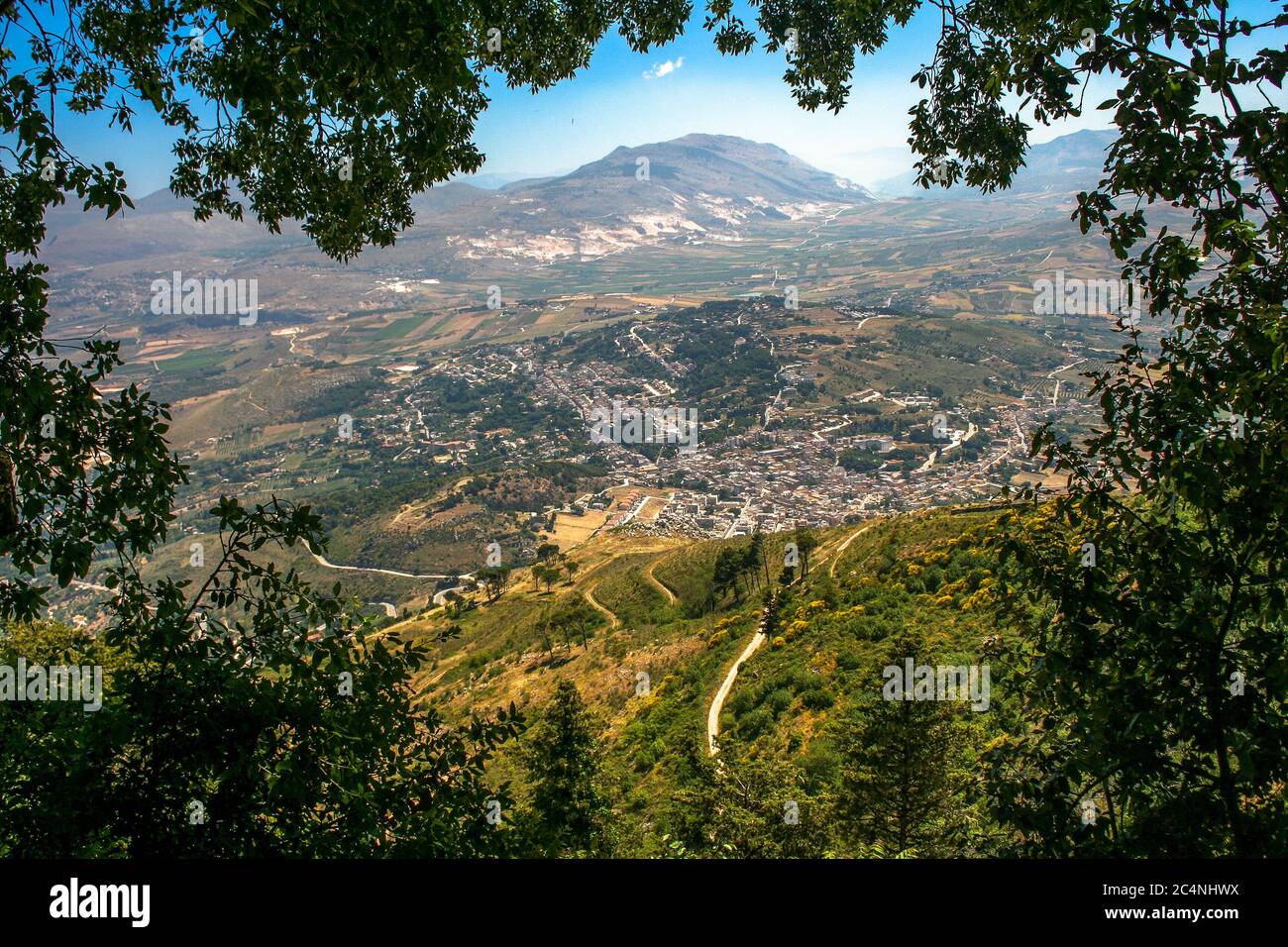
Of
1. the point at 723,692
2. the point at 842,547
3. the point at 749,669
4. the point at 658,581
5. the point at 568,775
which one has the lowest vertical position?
the point at 658,581

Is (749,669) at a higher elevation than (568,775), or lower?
lower

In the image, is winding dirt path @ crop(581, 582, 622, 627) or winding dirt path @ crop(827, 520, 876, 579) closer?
winding dirt path @ crop(827, 520, 876, 579)

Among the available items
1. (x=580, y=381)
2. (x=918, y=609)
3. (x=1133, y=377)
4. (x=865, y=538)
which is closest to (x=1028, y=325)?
(x=580, y=381)

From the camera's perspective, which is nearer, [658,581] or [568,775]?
[568,775]

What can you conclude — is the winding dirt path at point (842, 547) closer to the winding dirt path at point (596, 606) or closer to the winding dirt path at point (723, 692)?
the winding dirt path at point (723, 692)

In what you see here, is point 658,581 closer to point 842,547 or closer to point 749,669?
point 842,547

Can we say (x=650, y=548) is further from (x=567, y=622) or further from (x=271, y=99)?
(x=271, y=99)

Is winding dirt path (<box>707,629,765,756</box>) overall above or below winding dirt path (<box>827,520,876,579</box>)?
below

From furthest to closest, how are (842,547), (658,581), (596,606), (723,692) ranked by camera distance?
(658,581)
(596,606)
(842,547)
(723,692)

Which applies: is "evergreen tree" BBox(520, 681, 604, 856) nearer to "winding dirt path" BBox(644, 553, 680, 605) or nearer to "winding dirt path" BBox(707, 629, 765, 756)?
"winding dirt path" BBox(707, 629, 765, 756)

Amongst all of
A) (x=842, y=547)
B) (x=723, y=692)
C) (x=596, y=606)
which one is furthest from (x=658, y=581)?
(x=723, y=692)

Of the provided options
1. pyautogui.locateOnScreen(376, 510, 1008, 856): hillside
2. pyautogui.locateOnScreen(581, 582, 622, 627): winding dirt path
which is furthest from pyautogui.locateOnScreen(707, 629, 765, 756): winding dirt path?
pyautogui.locateOnScreen(581, 582, 622, 627): winding dirt path
